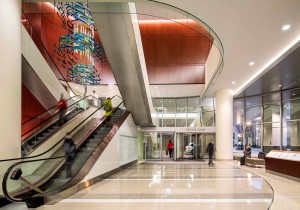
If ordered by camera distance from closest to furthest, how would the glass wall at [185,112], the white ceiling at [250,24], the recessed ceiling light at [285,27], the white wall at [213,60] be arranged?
the white ceiling at [250,24] < the recessed ceiling light at [285,27] < the white wall at [213,60] < the glass wall at [185,112]

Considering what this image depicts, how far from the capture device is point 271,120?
1942 cm

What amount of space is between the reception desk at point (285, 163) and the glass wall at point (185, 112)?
33.9ft

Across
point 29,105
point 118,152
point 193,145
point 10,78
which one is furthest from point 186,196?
point 193,145

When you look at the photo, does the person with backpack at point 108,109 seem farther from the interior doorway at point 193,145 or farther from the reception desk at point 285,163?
the interior doorway at point 193,145

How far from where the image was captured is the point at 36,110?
11875 mm

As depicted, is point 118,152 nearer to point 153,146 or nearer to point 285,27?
point 285,27

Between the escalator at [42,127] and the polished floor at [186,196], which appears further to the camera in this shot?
the escalator at [42,127]

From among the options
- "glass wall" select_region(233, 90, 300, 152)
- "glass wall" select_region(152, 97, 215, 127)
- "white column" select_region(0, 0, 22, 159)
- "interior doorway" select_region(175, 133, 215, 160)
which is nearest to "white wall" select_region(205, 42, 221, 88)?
"glass wall" select_region(233, 90, 300, 152)

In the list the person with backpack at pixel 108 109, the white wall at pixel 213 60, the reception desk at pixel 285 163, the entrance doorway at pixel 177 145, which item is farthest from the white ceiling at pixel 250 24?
the entrance doorway at pixel 177 145

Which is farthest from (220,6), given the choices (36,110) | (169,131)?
(169,131)

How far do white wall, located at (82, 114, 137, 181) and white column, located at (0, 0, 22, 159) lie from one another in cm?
253

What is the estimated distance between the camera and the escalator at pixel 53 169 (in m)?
5.31

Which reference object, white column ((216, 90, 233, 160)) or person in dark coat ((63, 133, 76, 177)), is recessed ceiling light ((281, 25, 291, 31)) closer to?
person in dark coat ((63, 133, 76, 177))

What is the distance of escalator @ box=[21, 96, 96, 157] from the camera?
9285mm
